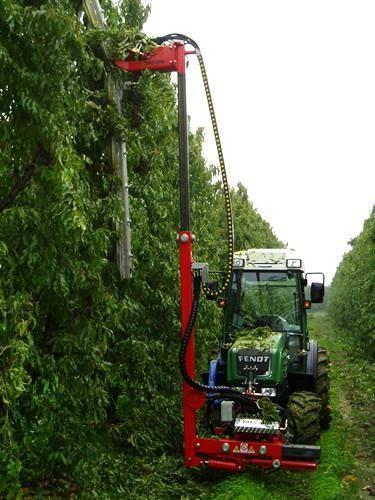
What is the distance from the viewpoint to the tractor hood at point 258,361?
8.20 meters

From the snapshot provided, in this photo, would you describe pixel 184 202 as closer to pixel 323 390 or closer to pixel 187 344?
pixel 187 344

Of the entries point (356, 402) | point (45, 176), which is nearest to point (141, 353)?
point (45, 176)

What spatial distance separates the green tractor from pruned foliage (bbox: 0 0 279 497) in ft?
3.76

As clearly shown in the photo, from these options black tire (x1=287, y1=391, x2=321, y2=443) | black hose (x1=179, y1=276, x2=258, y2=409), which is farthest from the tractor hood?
black hose (x1=179, y1=276, x2=258, y2=409)

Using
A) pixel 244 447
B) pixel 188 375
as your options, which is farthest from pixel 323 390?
pixel 188 375

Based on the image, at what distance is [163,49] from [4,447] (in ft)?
15.1

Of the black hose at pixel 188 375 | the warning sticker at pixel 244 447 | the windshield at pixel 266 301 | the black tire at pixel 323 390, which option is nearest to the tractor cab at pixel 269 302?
the windshield at pixel 266 301

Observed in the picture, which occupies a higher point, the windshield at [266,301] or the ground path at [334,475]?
the windshield at [266,301]

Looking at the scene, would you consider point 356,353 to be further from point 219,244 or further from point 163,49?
point 163,49

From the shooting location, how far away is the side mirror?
28.8 ft

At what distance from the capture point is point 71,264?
530 cm

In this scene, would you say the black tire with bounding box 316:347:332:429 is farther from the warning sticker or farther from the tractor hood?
the warning sticker

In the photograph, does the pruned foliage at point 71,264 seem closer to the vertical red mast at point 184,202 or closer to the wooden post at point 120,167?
the wooden post at point 120,167

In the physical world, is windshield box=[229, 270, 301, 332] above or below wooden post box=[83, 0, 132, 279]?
below
